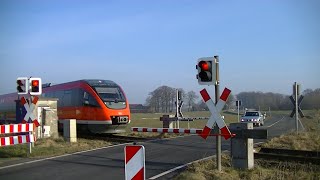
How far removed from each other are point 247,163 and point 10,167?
→ 7237 millimetres

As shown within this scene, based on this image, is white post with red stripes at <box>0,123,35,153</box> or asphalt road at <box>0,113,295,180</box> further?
white post with red stripes at <box>0,123,35,153</box>

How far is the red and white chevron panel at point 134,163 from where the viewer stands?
7004mm

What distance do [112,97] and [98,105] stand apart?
122 cm

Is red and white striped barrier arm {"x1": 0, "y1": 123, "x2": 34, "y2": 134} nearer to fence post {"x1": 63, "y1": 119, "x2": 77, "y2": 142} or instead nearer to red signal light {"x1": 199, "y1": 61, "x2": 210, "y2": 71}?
fence post {"x1": 63, "y1": 119, "x2": 77, "y2": 142}

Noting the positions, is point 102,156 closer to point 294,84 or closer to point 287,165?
point 287,165

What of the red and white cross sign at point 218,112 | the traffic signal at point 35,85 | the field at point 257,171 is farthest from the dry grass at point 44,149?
Result: the red and white cross sign at point 218,112

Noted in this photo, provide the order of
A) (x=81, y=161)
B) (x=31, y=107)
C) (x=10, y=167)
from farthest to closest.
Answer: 1. (x=31, y=107)
2. (x=81, y=161)
3. (x=10, y=167)

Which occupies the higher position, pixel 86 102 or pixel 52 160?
pixel 86 102

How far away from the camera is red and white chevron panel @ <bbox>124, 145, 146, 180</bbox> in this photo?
7.00 m

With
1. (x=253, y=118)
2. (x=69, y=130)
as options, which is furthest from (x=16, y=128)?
(x=253, y=118)

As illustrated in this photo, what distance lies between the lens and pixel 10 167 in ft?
42.6

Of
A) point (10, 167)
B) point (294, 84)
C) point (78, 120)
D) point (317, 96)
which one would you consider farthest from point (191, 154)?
point (317, 96)

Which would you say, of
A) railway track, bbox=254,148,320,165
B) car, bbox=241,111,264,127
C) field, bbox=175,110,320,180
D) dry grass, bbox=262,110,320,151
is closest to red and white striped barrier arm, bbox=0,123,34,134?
field, bbox=175,110,320,180

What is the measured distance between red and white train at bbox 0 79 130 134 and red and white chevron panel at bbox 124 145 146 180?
16.8m
